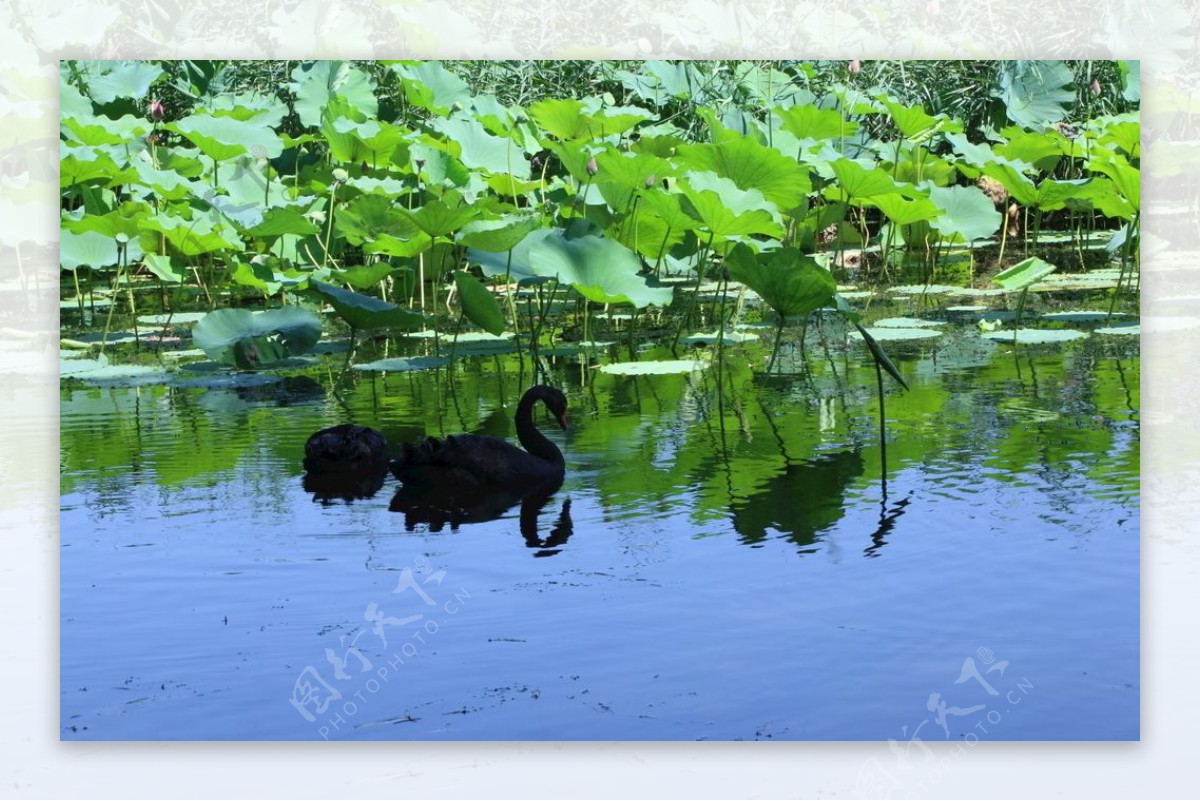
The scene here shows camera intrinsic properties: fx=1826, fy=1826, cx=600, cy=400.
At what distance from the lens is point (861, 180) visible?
6766 millimetres

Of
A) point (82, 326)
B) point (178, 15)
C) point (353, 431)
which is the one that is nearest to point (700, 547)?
point (353, 431)

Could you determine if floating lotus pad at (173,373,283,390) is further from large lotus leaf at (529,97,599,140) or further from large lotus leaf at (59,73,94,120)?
large lotus leaf at (529,97,599,140)

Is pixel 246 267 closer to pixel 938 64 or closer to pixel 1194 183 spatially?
pixel 938 64

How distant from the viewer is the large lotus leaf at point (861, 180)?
6.58 metres

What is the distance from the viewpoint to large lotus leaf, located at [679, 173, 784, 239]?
5.65 metres

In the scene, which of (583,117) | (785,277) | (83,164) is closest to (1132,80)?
(785,277)

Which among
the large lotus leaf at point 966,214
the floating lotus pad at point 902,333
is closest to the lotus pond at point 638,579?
the floating lotus pad at point 902,333

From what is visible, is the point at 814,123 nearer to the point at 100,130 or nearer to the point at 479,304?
the point at 479,304

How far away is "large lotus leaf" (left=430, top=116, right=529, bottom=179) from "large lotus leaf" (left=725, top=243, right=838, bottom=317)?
74.6 inches

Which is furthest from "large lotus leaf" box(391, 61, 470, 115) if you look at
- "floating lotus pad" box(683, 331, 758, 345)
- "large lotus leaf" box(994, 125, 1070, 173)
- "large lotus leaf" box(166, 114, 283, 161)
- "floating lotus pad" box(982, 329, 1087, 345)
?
"floating lotus pad" box(982, 329, 1087, 345)

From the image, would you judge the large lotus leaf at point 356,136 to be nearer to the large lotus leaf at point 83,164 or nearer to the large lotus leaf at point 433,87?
the large lotus leaf at point 433,87

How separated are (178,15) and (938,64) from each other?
10.5 ft

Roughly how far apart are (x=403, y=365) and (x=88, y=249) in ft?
4.26

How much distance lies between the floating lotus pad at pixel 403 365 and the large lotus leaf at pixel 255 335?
8.6 inches
